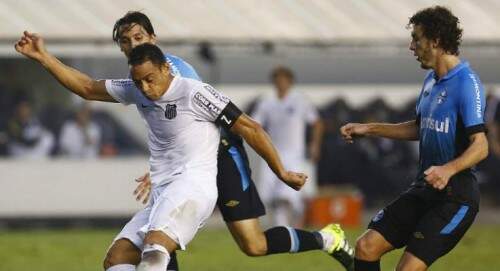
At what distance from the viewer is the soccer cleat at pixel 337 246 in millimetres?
10984

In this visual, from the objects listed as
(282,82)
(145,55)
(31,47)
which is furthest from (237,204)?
(282,82)

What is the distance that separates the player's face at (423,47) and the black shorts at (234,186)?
1.72 m

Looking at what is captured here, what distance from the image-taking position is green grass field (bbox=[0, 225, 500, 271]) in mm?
14719

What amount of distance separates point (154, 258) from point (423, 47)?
7.18ft

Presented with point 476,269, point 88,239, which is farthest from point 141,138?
point 476,269

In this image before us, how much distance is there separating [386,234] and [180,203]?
1.37 metres

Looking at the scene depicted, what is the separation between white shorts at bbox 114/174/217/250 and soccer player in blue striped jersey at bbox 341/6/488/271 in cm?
108

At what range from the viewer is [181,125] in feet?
31.5

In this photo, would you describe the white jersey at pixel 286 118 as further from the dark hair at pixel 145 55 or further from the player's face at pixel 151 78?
the dark hair at pixel 145 55

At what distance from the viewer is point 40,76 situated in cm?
2116

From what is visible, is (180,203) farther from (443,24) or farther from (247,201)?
(443,24)

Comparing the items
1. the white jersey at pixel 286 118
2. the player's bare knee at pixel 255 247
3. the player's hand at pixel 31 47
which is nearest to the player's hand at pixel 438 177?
the player's bare knee at pixel 255 247

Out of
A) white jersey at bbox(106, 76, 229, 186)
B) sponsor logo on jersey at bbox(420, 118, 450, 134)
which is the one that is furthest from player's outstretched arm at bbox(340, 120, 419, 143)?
white jersey at bbox(106, 76, 229, 186)

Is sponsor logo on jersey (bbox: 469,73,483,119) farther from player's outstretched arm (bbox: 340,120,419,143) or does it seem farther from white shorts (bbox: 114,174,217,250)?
white shorts (bbox: 114,174,217,250)
